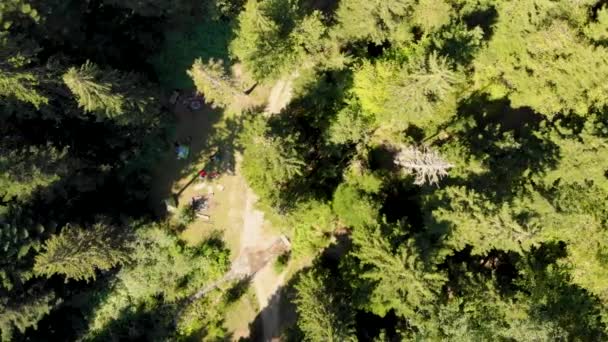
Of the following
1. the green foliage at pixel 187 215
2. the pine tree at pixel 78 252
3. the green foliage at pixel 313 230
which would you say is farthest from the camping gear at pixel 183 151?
the green foliage at pixel 313 230

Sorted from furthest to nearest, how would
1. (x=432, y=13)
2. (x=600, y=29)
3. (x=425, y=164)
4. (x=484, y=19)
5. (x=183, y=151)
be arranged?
(x=183, y=151) < (x=484, y=19) < (x=432, y=13) < (x=425, y=164) < (x=600, y=29)

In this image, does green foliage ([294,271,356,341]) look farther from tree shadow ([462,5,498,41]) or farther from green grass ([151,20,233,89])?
tree shadow ([462,5,498,41])

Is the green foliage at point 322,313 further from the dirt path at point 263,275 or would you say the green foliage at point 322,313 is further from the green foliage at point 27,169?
the green foliage at point 27,169

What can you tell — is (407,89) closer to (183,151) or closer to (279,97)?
(279,97)

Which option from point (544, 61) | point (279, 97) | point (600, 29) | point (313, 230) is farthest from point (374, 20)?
point (313, 230)

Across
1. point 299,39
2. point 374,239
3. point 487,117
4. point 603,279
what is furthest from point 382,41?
point 603,279
